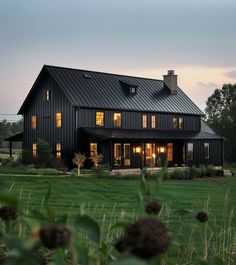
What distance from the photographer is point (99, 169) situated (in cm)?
3120

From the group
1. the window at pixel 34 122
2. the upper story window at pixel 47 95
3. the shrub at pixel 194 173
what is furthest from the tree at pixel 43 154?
the shrub at pixel 194 173

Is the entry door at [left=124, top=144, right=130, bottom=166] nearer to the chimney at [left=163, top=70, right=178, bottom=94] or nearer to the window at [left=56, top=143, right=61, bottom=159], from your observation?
the window at [left=56, top=143, right=61, bottom=159]

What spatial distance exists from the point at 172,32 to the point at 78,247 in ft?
132

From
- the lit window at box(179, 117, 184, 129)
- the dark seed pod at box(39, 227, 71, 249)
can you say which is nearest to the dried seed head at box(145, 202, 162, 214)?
the dark seed pod at box(39, 227, 71, 249)

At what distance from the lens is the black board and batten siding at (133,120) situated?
118 feet

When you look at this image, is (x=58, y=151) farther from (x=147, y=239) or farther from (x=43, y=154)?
(x=147, y=239)

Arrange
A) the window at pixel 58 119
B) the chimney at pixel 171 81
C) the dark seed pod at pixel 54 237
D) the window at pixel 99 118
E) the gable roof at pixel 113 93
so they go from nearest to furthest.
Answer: the dark seed pod at pixel 54 237
the gable roof at pixel 113 93
the window at pixel 99 118
the window at pixel 58 119
the chimney at pixel 171 81

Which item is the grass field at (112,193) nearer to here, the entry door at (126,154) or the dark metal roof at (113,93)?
the entry door at (126,154)

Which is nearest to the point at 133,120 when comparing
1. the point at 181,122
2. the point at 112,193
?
the point at 181,122

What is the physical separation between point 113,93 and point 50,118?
17.8ft

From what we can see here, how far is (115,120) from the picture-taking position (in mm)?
38156

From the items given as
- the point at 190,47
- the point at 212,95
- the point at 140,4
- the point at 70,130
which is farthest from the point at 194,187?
the point at 212,95

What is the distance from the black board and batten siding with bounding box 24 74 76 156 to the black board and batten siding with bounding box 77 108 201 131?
0.90 m

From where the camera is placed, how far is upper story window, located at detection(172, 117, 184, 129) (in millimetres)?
43312
